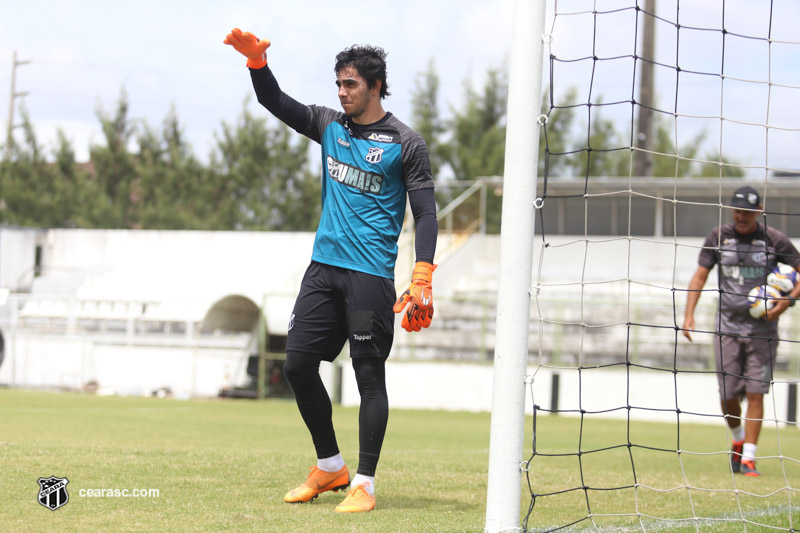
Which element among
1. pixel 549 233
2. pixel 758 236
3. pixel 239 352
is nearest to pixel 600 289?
pixel 549 233

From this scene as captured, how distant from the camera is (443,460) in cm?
687

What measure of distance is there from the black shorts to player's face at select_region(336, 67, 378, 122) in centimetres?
80

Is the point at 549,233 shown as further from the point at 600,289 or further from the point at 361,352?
the point at 361,352

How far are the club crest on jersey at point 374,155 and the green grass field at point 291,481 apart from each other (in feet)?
5.49

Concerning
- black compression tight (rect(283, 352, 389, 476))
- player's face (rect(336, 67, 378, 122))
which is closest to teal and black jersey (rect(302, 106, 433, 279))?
player's face (rect(336, 67, 378, 122))

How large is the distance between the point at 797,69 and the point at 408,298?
10.0ft

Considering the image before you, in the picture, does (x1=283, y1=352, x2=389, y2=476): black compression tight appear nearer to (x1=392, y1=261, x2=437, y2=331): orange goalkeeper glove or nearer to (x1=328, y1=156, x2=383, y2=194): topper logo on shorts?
(x1=392, y1=261, x2=437, y2=331): orange goalkeeper glove

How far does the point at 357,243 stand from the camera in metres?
4.59

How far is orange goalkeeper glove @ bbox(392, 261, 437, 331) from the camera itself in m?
4.34

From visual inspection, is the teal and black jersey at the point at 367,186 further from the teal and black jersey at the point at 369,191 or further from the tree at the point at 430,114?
the tree at the point at 430,114

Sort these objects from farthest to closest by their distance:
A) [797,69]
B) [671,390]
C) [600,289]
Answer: [600,289] → [671,390] → [797,69]

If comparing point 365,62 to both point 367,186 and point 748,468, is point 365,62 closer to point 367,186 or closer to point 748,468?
point 367,186

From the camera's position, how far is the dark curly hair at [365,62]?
4660 mm
